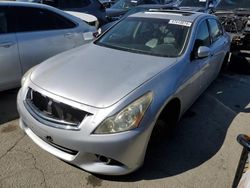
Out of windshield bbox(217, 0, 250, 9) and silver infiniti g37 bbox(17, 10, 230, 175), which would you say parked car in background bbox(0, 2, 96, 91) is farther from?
windshield bbox(217, 0, 250, 9)

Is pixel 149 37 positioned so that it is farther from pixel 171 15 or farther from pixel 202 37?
pixel 202 37

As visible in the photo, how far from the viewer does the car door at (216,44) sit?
488 cm

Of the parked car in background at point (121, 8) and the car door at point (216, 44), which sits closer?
the car door at point (216, 44)

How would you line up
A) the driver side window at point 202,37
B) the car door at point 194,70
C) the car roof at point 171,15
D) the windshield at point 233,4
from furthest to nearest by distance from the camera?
1. the windshield at point 233,4
2. the car roof at point 171,15
3. the driver side window at point 202,37
4. the car door at point 194,70

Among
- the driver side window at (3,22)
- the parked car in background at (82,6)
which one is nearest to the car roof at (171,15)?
the driver side window at (3,22)

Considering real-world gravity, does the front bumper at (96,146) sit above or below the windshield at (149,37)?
below

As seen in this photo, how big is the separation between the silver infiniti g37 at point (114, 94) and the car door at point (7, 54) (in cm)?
111

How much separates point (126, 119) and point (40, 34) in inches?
114

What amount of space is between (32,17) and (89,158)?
10.1ft

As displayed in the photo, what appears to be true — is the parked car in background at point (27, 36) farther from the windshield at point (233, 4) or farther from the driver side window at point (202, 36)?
the windshield at point (233, 4)

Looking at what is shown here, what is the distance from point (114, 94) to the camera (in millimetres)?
2775

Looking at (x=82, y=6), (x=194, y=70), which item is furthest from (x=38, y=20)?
(x=82, y=6)

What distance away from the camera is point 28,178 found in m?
2.87

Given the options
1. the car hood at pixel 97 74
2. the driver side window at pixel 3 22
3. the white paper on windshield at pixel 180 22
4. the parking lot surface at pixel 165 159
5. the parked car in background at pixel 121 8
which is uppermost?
the white paper on windshield at pixel 180 22
